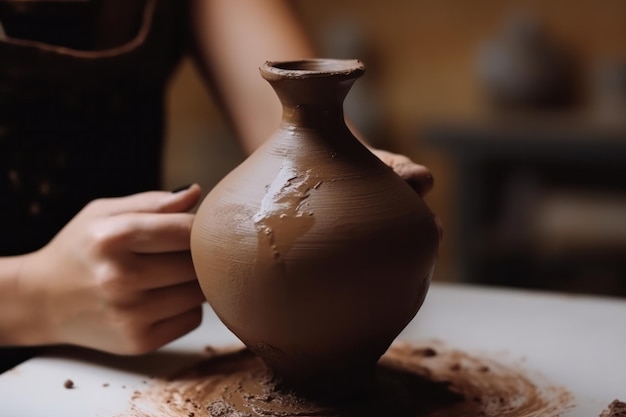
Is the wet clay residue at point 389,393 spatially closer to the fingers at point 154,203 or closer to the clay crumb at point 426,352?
the clay crumb at point 426,352

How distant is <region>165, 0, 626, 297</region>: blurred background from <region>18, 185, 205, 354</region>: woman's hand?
190 centimetres

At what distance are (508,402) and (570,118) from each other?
2.05 m

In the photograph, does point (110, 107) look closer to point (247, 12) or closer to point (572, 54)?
point (247, 12)

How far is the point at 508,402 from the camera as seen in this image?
3.11 ft

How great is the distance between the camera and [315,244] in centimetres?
81

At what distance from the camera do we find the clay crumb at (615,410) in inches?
34.9

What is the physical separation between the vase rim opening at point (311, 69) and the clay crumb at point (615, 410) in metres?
0.44

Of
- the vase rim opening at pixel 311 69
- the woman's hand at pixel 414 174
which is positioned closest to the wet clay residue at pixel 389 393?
the woman's hand at pixel 414 174

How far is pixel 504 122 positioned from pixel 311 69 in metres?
2.05


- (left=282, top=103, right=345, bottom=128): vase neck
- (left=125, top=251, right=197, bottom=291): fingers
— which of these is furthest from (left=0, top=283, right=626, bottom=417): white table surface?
(left=282, top=103, right=345, bottom=128): vase neck

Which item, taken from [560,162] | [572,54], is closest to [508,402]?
[560,162]

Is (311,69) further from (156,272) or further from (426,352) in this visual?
(426,352)

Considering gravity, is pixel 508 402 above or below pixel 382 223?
below

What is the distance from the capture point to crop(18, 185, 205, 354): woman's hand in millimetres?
978
